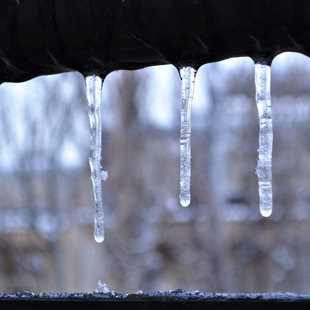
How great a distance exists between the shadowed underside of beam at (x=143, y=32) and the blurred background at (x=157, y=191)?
646 centimetres

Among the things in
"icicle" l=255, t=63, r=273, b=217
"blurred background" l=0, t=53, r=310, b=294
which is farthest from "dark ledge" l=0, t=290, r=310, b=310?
"blurred background" l=0, t=53, r=310, b=294

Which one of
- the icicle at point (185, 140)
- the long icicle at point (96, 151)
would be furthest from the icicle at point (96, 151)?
the icicle at point (185, 140)

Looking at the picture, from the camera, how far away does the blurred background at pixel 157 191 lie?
24.2 ft

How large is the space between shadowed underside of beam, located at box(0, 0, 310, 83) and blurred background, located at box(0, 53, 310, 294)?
646 centimetres

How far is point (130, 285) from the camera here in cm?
761

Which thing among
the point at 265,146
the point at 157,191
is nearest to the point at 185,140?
the point at 265,146

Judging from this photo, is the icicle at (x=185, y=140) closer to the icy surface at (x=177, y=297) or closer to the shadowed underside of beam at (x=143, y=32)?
the shadowed underside of beam at (x=143, y=32)

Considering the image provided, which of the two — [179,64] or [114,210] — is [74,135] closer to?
[114,210]

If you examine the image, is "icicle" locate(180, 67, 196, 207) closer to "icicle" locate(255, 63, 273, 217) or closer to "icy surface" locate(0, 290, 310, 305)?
"icicle" locate(255, 63, 273, 217)

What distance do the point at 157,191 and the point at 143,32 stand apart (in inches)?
314

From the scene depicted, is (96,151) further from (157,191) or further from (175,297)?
(157,191)

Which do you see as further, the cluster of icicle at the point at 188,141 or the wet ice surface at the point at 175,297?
the cluster of icicle at the point at 188,141

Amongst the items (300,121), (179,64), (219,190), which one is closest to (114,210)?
(219,190)

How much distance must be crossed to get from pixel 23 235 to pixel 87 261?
10.1 feet
